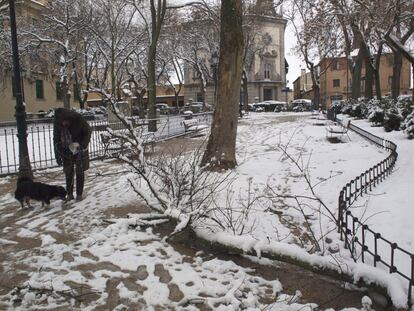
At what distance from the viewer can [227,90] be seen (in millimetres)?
9281

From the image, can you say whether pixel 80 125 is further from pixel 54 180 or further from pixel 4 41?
pixel 4 41

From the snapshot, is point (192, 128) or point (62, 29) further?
point (62, 29)

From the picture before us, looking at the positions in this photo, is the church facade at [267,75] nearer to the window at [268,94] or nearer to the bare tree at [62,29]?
the window at [268,94]

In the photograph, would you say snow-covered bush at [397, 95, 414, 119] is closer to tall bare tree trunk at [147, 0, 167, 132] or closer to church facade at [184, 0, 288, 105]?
tall bare tree trunk at [147, 0, 167, 132]

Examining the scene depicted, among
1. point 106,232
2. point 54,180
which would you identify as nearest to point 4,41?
point 54,180

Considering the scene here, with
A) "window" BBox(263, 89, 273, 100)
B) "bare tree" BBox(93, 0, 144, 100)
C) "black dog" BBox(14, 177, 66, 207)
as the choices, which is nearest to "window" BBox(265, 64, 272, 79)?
"window" BBox(263, 89, 273, 100)

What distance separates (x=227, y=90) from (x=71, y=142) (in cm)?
357

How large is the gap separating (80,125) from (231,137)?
3394mm

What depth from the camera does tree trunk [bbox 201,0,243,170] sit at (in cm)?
912

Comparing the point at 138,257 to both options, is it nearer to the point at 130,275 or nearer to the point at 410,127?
the point at 130,275

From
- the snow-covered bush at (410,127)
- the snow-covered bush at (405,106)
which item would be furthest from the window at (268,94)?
the snow-covered bush at (410,127)

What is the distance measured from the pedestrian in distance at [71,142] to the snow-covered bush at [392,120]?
11.9 meters

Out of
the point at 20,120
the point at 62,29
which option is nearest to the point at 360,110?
the point at 62,29

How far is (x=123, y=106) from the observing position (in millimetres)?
18734
